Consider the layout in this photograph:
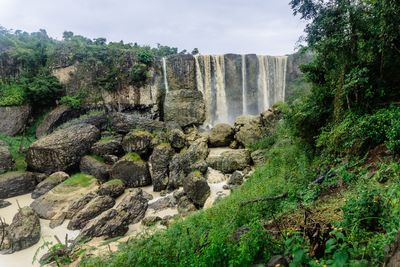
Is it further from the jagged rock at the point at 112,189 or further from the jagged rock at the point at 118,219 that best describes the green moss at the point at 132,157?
the jagged rock at the point at 118,219

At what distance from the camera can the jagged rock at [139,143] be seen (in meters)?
18.7

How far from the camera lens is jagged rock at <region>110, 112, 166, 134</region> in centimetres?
2116

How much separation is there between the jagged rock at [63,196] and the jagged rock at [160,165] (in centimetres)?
330

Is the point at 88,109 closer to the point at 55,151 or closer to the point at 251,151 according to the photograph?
the point at 55,151

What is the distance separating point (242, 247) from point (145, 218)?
963 centimetres

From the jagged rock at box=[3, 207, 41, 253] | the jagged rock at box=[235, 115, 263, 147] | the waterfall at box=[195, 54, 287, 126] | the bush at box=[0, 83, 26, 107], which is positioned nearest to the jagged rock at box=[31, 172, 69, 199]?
the jagged rock at box=[3, 207, 41, 253]

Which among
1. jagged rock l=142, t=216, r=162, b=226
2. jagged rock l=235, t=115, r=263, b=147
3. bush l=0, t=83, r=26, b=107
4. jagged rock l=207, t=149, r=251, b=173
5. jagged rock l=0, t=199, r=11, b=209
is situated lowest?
jagged rock l=0, t=199, r=11, b=209

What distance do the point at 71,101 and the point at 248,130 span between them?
→ 48.6ft

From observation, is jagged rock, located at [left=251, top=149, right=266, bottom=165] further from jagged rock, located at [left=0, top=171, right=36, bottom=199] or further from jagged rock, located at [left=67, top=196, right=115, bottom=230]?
jagged rock, located at [left=0, top=171, right=36, bottom=199]

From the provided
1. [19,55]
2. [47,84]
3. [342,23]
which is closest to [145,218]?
[342,23]

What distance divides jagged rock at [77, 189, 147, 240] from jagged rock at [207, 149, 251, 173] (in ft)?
16.3

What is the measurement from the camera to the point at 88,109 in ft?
82.9

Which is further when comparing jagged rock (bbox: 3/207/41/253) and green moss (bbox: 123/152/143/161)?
green moss (bbox: 123/152/143/161)

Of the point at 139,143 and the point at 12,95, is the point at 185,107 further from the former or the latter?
the point at 12,95
